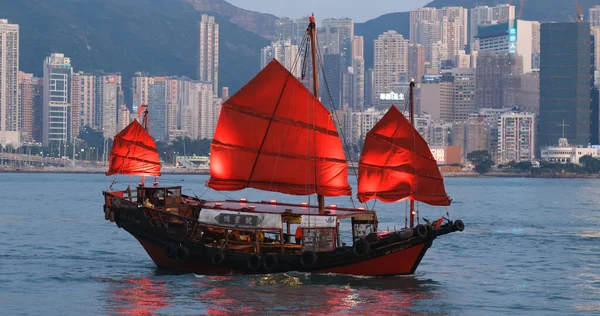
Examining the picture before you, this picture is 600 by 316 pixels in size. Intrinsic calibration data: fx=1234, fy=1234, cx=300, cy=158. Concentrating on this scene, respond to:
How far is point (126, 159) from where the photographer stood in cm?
5928

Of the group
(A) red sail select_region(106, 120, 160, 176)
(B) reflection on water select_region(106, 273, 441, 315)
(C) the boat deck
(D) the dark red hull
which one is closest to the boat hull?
(D) the dark red hull

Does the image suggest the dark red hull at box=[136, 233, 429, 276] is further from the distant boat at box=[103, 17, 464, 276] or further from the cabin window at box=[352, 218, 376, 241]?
the cabin window at box=[352, 218, 376, 241]

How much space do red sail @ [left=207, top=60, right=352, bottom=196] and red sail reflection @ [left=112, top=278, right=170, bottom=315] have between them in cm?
516

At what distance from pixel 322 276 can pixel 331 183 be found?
3.65m

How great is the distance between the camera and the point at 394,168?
4756 centimetres

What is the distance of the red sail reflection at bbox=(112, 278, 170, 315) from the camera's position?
130ft

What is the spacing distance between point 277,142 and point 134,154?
14.2 metres

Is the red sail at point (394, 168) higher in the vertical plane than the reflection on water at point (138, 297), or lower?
higher

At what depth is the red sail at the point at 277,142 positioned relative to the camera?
151 ft

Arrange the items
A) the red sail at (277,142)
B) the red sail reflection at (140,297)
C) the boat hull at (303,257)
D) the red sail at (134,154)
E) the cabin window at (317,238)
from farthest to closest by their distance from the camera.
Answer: the red sail at (134,154) → the red sail at (277,142) → the cabin window at (317,238) → the boat hull at (303,257) → the red sail reflection at (140,297)

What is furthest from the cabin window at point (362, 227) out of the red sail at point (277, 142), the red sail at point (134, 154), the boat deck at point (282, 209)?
the red sail at point (134, 154)

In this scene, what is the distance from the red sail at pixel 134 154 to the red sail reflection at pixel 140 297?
44.1 feet

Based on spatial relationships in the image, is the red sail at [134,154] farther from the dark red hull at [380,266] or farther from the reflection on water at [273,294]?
the dark red hull at [380,266]

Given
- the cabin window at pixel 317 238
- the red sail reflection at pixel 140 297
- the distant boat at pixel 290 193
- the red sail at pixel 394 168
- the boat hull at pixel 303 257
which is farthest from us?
the red sail at pixel 394 168
